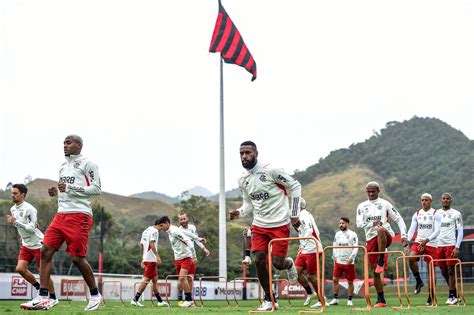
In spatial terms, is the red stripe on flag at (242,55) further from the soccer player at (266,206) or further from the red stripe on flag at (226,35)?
the soccer player at (266,206)

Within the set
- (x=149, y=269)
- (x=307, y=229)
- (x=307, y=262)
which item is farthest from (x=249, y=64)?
(x=307, y=229)

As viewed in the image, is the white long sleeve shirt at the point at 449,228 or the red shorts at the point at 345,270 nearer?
the white long sleeve shirt at the point at 449,228

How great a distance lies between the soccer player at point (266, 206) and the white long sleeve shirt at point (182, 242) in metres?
7.96

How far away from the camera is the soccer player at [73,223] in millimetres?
11922

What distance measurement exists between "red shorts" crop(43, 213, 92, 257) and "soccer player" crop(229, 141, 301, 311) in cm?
228

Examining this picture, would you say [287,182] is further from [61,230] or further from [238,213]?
[61,230]

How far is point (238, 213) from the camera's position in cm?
1241

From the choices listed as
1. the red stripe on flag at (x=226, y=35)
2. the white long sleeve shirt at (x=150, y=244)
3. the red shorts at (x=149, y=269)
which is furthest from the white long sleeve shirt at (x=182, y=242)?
the red stripe on flag at (x=226, y=35)

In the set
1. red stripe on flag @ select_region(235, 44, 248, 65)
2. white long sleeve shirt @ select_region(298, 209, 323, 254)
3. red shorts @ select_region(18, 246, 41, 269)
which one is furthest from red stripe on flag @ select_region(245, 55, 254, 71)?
red shorts @ select_region(18, 246, 41, 269)

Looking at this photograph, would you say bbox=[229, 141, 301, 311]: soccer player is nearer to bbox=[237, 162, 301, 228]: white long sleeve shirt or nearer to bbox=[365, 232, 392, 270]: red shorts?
bbox=[237, 162, 301, 228]: white long sleeve shirt

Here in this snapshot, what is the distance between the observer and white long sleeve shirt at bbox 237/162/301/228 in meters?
12.2

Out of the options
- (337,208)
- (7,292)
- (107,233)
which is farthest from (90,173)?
(337,208)

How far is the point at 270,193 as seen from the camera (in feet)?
40.2

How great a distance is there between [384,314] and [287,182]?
Answer: 2.48m
